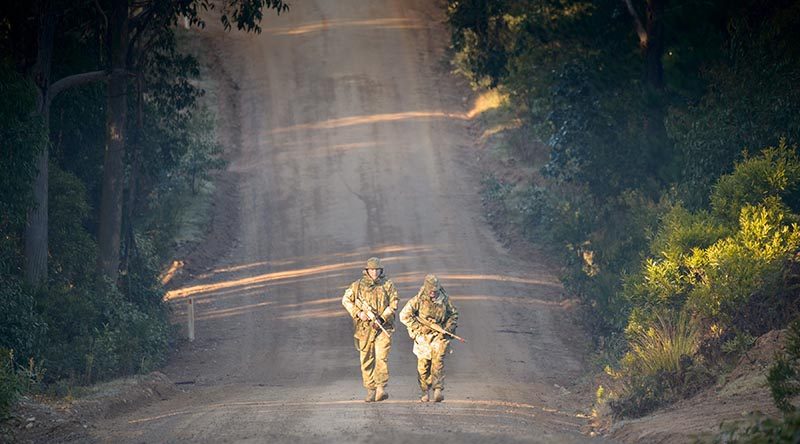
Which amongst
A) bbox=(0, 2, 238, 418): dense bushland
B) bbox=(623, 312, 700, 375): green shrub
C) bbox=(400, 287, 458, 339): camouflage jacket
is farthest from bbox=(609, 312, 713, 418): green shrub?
bbox=(0, 2, 238, 418): dense bushland

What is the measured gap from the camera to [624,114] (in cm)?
2584

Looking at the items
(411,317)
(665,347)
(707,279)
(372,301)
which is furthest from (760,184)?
(372,301)

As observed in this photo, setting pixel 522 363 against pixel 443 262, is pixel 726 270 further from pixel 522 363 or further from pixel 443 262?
pixel 443 262

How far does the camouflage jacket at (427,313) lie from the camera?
16.0 m

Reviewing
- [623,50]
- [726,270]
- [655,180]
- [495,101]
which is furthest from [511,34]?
[726,270]

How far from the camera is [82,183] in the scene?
77.2ft

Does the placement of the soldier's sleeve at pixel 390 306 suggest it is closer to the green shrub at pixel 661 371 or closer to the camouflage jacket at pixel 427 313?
the camouflage jacket at pixel 427 313

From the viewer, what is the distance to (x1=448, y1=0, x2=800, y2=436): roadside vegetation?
1617 centimetres

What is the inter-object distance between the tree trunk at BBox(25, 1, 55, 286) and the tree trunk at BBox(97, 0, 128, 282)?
6.69 feet

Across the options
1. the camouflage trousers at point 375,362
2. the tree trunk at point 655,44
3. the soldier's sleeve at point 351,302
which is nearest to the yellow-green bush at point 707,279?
the camouflage trousers at point 375,362

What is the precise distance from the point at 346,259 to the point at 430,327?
580 inches

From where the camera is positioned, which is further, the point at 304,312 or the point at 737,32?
the point at 304,312

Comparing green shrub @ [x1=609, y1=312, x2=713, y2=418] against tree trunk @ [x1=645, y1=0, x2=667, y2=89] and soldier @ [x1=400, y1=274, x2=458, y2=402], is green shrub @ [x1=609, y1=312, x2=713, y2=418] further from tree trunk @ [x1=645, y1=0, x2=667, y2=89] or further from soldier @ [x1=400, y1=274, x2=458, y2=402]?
tree trunk @ [x1=645, y1=0, x2=667, y2=89]

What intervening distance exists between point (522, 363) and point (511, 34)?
56.3ft
